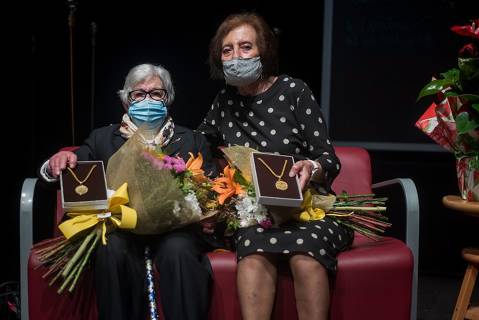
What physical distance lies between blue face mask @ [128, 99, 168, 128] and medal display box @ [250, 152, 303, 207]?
0.51 m

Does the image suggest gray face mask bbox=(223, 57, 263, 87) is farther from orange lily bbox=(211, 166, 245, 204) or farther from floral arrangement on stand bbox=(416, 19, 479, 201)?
floral arrangement on stand bbox=(416, 19, 479, 201)

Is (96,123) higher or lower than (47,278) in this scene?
higher

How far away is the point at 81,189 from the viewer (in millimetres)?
2135

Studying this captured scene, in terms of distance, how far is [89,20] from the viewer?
3.92 metres

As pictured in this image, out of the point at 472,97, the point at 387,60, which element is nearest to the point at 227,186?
the point at 472,97

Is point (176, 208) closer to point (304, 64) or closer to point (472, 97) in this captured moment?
point (472, 97)

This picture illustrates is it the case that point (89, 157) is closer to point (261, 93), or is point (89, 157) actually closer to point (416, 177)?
point (261, 93)

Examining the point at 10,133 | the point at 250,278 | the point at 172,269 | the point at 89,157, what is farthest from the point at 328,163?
the point at 10,133

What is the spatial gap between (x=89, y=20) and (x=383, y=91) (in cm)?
184

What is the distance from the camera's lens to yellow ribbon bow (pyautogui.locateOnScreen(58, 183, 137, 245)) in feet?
6.87

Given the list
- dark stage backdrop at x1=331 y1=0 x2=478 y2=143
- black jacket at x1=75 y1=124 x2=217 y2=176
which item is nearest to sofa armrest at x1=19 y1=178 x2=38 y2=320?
black jacket at x1=75 y1=124 x2=217 y2=176

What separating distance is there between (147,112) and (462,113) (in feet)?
3.91

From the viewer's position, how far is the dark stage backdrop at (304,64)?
3.77 m

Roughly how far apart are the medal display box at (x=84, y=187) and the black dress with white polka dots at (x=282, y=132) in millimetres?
516
